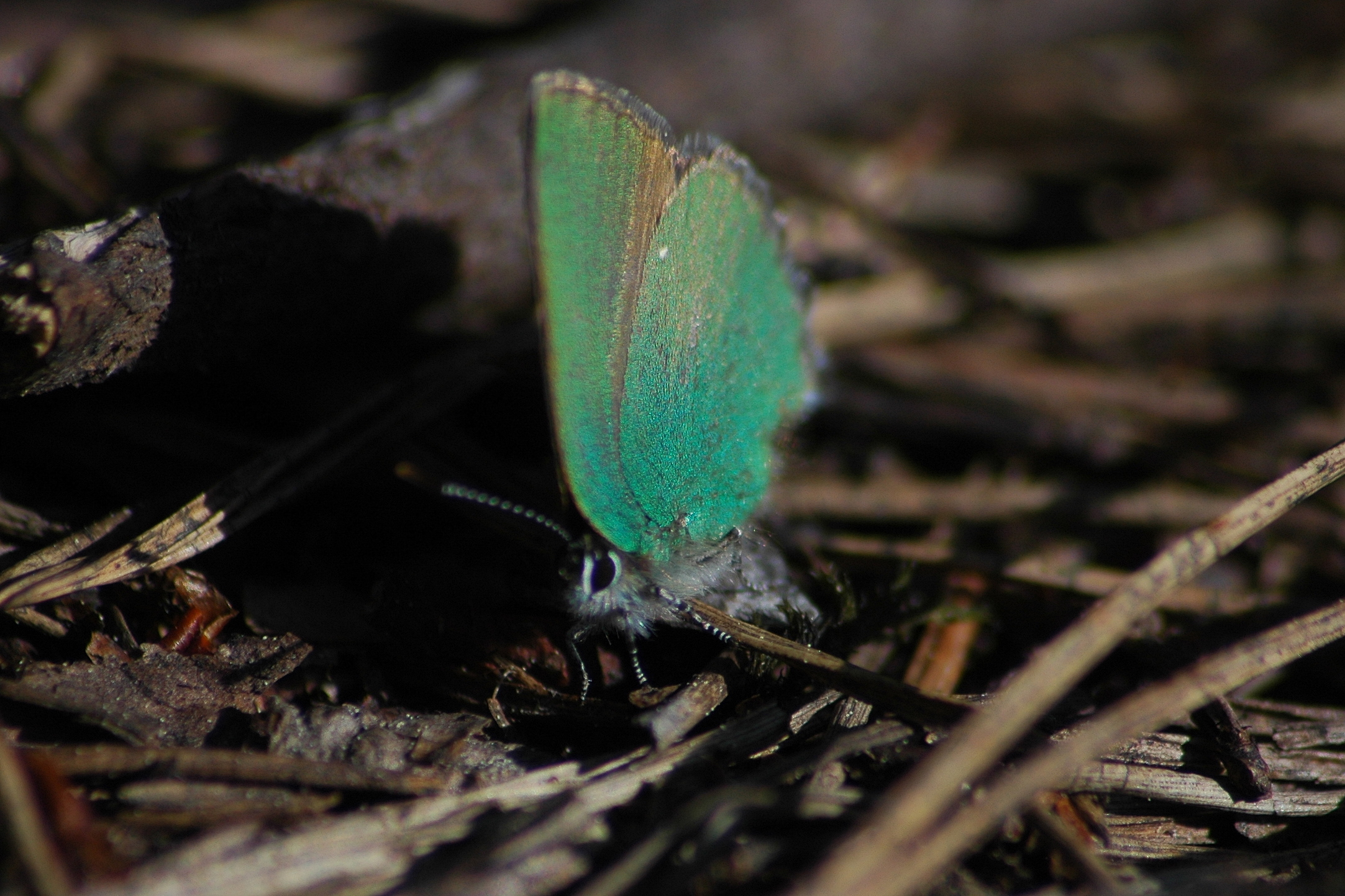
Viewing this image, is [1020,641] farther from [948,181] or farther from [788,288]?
[948,181]

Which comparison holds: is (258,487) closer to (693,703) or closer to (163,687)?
(163,687)

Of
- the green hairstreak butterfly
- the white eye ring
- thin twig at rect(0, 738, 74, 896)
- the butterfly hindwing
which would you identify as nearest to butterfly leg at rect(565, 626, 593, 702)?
the green hairstreak butterfly

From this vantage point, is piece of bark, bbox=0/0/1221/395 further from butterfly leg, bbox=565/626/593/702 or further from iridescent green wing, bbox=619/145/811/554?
butterfly leg, bbox=565/626/593/702

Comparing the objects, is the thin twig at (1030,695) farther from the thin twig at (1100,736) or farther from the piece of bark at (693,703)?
the piece of bark at (693,703)

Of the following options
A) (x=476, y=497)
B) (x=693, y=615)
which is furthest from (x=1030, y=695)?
(x=476, y=497)

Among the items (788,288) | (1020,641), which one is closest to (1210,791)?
(1020,641)
